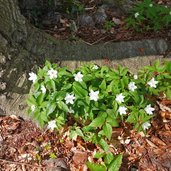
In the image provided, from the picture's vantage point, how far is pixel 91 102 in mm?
2789

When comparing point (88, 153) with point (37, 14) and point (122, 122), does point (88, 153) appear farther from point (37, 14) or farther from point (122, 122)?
point (37, 14)

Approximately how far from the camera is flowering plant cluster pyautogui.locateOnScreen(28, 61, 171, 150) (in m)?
2.76

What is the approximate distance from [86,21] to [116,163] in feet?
7.26

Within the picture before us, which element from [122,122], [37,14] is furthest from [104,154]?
[37,14]

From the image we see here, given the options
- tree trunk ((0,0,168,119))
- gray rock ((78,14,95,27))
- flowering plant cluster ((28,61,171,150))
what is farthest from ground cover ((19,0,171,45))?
flowering plant cluster ((28,61,171,150))

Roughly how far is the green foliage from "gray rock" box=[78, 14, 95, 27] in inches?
62.6

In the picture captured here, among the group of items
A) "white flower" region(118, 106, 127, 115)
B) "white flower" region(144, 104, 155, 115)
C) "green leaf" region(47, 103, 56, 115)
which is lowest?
"white flower" region(144, 104, 155, 115)

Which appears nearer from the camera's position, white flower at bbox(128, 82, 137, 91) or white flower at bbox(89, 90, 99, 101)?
white flower at bbox(89, 90, 99, 101)

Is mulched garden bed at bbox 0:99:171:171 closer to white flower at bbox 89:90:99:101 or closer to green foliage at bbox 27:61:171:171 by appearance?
green foliage at bbox 27:61:171:171

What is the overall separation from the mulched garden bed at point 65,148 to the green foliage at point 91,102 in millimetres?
155

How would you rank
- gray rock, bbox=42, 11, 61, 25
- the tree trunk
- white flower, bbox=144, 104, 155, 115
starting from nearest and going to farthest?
white flower, bbox=144, 104, 155, 115 < the tree trunk < gray rock, bbox=42, 11, 61, 25

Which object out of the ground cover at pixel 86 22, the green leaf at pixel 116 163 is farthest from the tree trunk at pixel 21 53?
the green leaf at pixel 116 163

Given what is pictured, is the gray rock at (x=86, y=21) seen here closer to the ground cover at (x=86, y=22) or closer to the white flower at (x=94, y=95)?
the ground cover at (x=86, y=22)

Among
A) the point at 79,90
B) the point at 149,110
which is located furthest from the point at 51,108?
the point at 149,110
